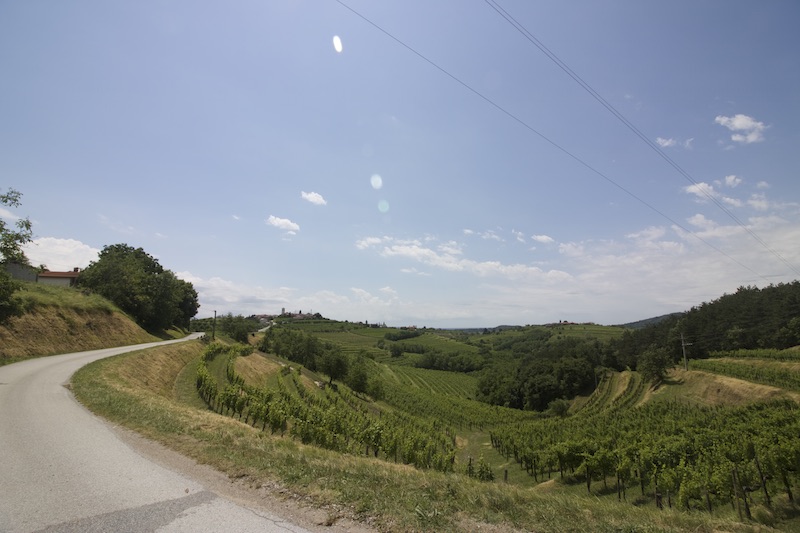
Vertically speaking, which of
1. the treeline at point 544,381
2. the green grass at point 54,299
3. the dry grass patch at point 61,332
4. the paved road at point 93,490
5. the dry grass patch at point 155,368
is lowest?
the treeline at point 544,381

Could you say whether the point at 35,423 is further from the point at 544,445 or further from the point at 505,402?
the point at 505,402

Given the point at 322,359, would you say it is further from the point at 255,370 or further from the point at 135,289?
the point at 135,289

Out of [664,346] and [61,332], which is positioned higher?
[61,332]

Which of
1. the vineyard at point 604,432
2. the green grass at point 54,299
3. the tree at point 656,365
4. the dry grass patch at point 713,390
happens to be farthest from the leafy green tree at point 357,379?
the tree at point 656,365

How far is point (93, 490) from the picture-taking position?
7.55 m

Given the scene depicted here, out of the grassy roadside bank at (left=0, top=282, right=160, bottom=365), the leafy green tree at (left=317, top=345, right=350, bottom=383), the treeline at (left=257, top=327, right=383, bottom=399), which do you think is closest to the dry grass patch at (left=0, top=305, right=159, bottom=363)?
the grassy roadside bank at (left=0, top=282, right=160, bottom=365)

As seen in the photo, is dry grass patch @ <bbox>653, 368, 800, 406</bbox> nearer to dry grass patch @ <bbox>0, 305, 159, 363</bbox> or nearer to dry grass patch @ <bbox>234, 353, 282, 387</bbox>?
dry grass patch @ <bbox>234, 353, 282, 387</bbox>

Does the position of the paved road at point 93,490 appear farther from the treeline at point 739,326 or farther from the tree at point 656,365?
the treeline at point 739,326

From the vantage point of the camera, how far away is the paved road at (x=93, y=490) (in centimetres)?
629

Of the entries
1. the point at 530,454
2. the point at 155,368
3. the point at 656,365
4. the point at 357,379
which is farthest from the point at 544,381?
the point at 155,368

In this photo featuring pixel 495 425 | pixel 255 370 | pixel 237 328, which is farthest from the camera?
pixel 237 328

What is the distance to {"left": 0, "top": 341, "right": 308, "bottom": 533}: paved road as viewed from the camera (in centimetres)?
629

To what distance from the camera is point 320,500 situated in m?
7.48

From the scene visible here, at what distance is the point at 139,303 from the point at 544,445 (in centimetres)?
6993
